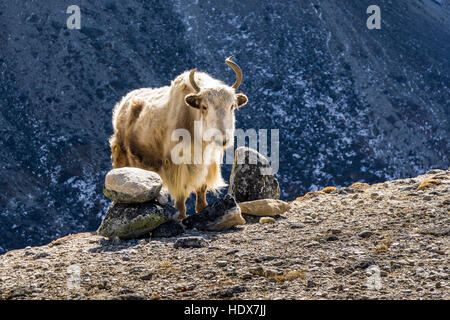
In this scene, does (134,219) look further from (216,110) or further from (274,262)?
(274,262)

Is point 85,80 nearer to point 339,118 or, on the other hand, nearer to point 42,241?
point 42,241

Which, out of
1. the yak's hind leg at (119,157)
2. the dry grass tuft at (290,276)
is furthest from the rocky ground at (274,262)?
the yak's hind leg at (119,157)

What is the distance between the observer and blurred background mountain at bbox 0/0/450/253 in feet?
91.6

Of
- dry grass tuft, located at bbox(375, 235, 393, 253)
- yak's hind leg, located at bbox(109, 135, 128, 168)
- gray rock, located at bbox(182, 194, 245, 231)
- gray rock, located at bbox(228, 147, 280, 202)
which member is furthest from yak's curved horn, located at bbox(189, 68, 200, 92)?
dry grass tuft, located at bbox(375, 235, 393, 253)

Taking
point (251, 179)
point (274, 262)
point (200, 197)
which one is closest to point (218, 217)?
point (251, 179)

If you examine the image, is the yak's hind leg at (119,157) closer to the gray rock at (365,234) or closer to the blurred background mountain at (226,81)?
the gray rock at (365,234)

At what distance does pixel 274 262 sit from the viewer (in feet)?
17.8

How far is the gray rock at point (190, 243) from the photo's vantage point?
6.33 metres

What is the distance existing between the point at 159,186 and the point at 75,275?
2189 mm

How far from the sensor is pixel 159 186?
7289 millimetres

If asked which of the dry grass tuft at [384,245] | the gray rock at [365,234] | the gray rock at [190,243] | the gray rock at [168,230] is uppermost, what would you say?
the dry grass tuft at [384,245]

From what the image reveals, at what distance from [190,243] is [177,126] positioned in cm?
281

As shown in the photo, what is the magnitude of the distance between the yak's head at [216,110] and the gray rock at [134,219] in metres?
1.35

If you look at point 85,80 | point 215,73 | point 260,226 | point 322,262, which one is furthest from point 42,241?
point 322,262
